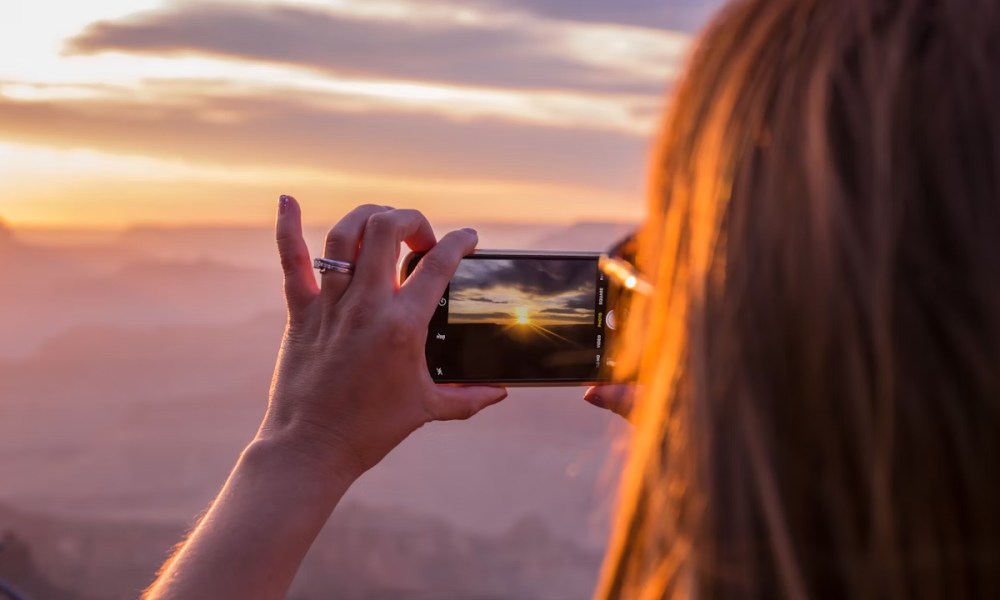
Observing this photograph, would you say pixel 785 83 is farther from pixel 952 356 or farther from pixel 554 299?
pixel 554 299

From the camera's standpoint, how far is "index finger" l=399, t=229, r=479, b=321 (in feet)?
4.52

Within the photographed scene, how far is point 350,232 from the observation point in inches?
52.5

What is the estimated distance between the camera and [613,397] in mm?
1665

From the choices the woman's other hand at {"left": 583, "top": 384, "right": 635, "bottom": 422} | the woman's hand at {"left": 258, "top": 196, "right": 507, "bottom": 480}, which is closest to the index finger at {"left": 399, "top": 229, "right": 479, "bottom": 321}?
the woman's hand at {"left": 258, "top": 196, "right": 507, "bottom": 480}

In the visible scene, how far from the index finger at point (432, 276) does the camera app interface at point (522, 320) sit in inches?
12.8

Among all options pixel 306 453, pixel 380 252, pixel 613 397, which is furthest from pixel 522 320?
pixel 306 453

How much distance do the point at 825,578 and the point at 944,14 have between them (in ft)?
1.23

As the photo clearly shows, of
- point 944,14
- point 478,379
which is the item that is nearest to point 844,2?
point 944,14

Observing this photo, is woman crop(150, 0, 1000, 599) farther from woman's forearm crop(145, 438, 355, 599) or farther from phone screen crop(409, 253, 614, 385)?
phone screen crop(409, 253, 614, 385)

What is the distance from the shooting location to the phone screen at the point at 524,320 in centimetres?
180

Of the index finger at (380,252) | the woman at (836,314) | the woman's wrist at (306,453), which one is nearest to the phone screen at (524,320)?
the index finger at (380,252)

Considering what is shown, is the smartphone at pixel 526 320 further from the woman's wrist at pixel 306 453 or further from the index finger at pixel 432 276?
the woman's wrist at pixel 306 453

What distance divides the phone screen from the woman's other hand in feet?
0.31

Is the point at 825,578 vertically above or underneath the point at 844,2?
underneath
